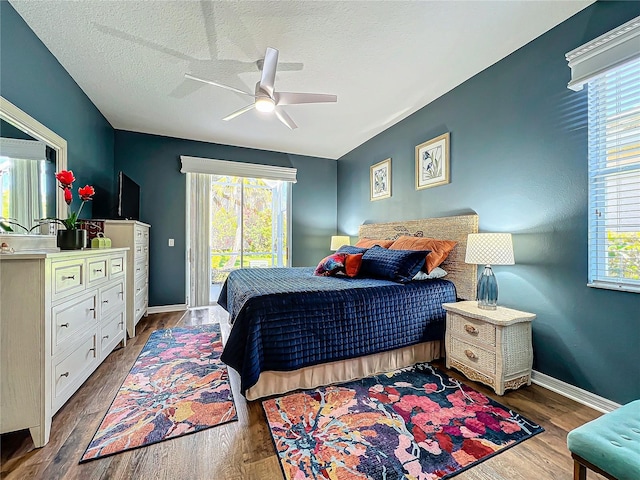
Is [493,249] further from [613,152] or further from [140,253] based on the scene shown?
[140,253]

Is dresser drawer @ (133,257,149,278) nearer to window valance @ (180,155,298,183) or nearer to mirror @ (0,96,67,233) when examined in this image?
mirror @ (0,96,67,233)

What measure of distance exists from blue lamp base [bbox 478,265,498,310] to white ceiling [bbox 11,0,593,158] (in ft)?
6.04

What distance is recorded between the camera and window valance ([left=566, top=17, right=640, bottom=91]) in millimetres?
1589

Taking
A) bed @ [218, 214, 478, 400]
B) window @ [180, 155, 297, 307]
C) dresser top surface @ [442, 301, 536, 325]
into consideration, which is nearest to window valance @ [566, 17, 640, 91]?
bed @ [218, 214, 478, 400]

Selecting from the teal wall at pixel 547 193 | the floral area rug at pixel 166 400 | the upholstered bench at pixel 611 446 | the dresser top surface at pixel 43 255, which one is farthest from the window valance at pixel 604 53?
the dresser top surface at pixel 43 255

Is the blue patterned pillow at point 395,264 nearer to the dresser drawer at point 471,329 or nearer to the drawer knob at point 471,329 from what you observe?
the dresser drawer at point 471,329

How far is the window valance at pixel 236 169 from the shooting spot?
4.28 meters

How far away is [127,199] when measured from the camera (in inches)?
135

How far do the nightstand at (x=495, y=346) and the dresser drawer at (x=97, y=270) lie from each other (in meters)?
2.86

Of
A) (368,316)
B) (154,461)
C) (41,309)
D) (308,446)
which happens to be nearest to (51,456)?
(154,461)

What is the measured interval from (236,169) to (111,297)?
9.03ft

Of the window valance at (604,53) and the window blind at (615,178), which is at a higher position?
the window valance at (604,53)

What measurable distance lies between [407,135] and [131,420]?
A: 386cm

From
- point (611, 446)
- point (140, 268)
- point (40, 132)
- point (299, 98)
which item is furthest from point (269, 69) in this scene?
point (140, 268)
